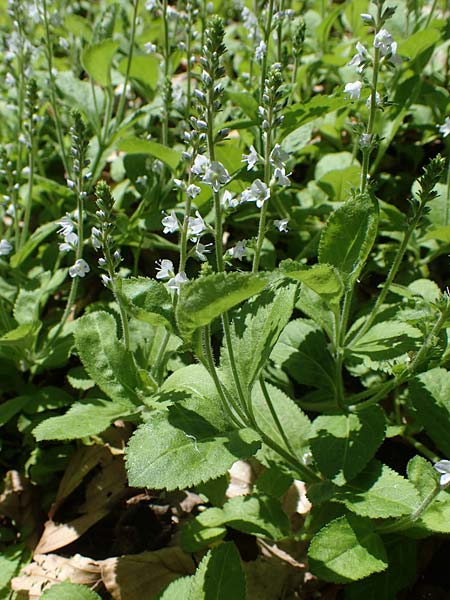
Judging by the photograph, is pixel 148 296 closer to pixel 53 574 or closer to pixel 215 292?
pixel 215 292

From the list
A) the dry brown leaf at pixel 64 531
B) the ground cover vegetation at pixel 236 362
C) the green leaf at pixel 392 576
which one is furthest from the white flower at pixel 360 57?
the dry brown leaf at pixel 64 531

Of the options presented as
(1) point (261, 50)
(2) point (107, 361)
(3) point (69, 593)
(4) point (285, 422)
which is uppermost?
(1) point (261, 50)

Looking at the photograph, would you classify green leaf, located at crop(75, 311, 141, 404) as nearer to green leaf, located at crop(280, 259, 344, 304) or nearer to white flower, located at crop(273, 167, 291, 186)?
green leaf, located at crop(280, 259, 344, 304)

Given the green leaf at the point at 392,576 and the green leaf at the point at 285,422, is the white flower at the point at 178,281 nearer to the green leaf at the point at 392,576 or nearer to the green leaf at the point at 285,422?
the green leaf at the point at 285,422

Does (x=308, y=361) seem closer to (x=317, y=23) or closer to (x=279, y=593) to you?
(x=279, y=593)

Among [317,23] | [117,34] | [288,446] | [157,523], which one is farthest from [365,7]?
[157,523]

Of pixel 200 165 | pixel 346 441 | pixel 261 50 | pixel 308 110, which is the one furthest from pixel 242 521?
pixel 261 50
